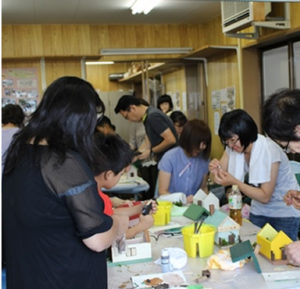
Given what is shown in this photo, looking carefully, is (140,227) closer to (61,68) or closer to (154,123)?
(154,123)

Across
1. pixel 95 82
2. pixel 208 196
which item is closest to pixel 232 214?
pixel 208 196

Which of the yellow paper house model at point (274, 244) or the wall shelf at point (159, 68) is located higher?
the wall shelf at point (159, 68)

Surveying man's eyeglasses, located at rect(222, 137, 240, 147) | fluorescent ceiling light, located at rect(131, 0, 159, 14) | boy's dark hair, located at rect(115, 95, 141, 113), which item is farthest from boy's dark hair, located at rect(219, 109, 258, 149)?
fluorescent ceiling light, located at rect(131, 0, 159, 14)

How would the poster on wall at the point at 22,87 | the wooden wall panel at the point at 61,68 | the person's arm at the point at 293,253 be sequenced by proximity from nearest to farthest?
the person's arm at the point at 293,253, the poster on wall at the point at 22,87, the wooden wall panel at the point at 61,68

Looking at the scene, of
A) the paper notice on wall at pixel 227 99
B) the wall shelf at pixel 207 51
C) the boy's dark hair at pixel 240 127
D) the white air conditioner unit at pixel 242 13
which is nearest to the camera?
the boy's dark hair at pixel 240 127

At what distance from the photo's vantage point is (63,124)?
136cm

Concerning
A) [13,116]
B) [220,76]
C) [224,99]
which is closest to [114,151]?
[13,116]

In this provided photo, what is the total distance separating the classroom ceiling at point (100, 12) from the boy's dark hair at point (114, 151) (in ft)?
9.83

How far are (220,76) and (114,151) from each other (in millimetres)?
3921

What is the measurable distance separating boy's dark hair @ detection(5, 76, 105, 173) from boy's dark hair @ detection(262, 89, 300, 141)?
2.14 ft

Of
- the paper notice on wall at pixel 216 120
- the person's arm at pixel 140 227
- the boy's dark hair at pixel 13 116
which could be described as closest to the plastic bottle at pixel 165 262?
the person's arm at pixel 140 227

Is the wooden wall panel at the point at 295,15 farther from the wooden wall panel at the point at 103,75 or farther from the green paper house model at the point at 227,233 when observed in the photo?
the wooden wall panel at the point at 103,75

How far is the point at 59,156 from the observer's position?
1.31m

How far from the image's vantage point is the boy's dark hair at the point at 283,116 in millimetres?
1542
